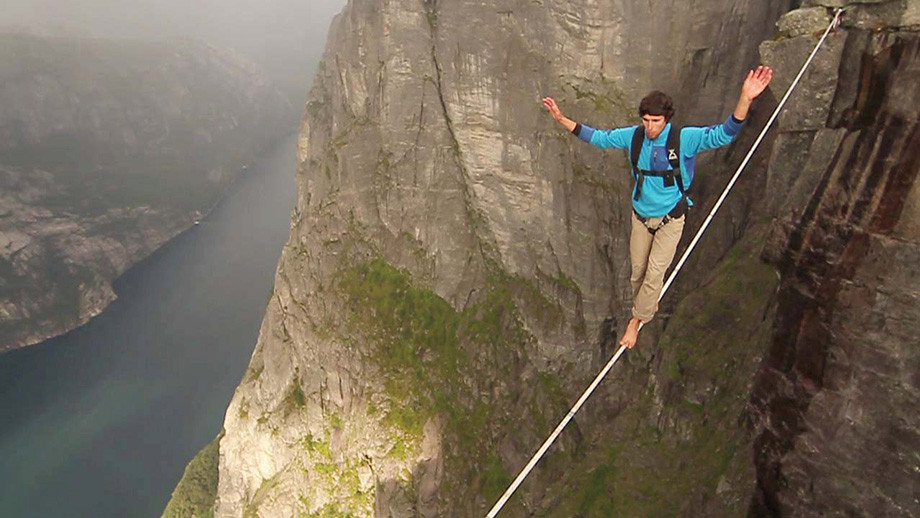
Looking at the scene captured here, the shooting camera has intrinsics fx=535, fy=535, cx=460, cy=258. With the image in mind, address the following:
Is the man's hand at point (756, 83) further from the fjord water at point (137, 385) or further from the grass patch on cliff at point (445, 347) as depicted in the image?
Answer: the fjord water at point (137, 385)

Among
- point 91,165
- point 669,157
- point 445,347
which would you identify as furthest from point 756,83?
point 91,165

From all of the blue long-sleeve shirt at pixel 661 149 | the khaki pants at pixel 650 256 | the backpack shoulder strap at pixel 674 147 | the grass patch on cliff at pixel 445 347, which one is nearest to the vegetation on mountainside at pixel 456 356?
the grass patch on cliff at pixel 445 347

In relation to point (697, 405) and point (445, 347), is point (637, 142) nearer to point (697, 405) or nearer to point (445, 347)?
point (697, 405)

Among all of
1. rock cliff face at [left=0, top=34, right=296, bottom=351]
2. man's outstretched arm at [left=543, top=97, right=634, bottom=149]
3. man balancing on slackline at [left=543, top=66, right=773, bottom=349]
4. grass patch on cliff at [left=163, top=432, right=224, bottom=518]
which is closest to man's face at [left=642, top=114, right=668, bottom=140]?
man balancing on slackline at [left=543, top=66, right=773, bottom=349]

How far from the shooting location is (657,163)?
9.96 meters

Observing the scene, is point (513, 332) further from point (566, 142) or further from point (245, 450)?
point (245, 450)

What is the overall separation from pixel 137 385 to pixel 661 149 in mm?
94481

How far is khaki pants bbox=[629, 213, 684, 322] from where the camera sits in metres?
11.6

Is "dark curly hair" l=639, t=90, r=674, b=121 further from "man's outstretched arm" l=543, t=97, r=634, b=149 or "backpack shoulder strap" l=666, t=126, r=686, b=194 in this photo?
"man's outstretched arm" l=543, t=97, r=634, b=149

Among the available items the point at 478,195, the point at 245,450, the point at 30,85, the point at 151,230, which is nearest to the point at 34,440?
the point at 245,450

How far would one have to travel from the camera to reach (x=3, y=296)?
11381 cm

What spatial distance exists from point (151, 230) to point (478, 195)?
421 ft

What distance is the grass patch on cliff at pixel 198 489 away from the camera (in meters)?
60.2

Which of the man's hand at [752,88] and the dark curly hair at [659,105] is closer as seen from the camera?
the man's hand at [752,88]
